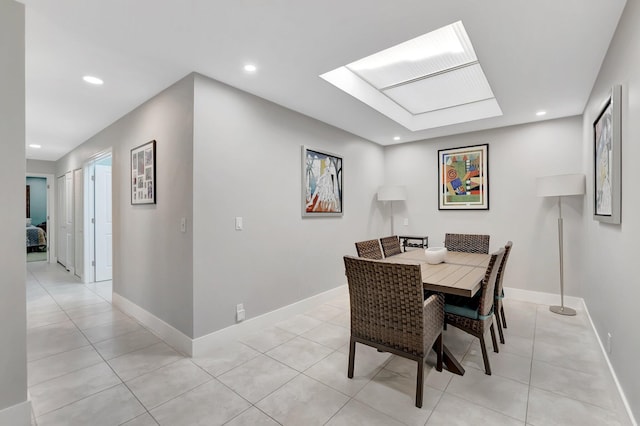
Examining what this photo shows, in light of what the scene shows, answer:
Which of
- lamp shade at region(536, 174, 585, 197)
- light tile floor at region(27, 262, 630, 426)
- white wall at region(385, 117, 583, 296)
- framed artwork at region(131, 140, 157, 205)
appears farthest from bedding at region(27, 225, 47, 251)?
lamp shade at region(536, 174, 585, 197)

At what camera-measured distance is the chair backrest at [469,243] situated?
3.60 metres

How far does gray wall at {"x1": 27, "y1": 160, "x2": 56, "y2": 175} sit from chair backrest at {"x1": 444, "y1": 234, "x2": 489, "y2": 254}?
8.52m

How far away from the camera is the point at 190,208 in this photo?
245cm

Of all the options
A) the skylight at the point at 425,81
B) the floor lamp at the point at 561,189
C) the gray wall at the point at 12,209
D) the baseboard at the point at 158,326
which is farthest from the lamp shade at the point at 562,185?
the gray wall at the point at 12,209

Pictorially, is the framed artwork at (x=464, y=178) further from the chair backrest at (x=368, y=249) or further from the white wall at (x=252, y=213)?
the chair backrest at (x=368, y=249)

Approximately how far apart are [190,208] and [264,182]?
0.83 metres

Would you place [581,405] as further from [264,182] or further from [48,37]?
[48,37]

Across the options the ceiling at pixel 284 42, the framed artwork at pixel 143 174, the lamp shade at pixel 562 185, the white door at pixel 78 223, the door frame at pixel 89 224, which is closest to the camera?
the ceiling at pixel 284 42

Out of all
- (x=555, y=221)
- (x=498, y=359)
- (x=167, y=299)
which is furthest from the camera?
(x=555, y=221)

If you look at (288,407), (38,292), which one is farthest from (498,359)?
(38,292)

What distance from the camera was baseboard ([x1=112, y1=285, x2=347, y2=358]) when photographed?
2.49 metres

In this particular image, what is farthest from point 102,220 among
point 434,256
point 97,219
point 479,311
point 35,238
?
point 479,311

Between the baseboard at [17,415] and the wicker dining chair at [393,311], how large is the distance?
193 cm

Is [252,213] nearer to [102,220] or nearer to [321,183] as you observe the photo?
[321,183]
